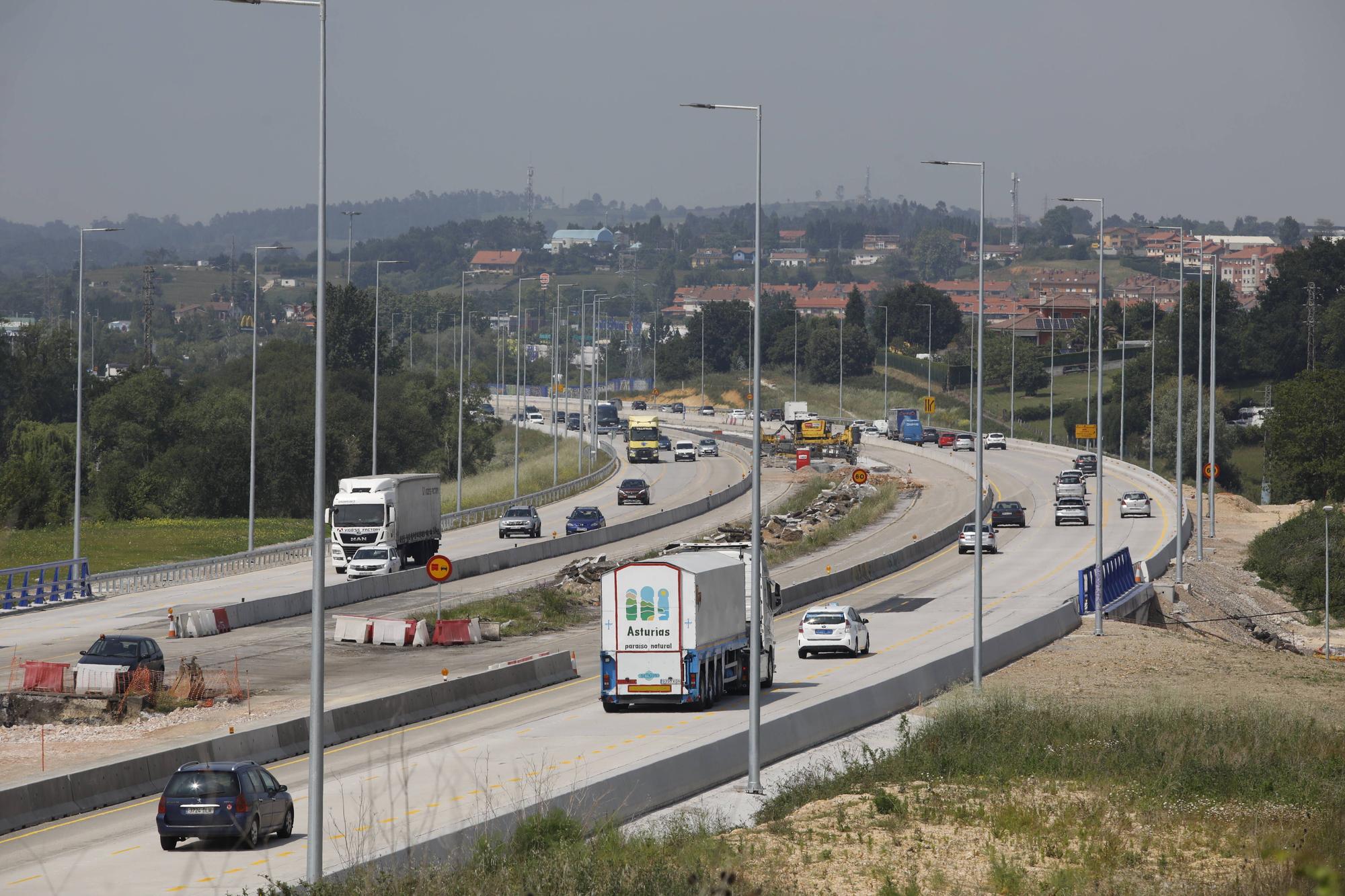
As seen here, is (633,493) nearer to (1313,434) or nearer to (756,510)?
(1313,434)

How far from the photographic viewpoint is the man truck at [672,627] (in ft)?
104

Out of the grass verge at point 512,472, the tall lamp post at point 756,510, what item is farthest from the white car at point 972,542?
the tall lamp post at point 756,510

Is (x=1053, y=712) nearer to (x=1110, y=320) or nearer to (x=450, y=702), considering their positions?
(x=450, y=702)

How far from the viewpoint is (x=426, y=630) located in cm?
4706

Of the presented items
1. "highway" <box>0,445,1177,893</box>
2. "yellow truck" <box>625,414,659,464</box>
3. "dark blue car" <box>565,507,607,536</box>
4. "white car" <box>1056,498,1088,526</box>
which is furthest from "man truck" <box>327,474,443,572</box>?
Answer: "yellow truck" <box>625,414,659,464</box>

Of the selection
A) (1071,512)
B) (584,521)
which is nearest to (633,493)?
(584,521)

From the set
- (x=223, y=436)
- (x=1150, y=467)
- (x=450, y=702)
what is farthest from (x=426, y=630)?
(x=1150, y=467)

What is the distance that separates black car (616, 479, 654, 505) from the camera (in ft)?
303

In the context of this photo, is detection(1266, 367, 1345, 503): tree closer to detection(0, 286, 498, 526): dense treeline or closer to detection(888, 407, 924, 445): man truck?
detection(888, 407, 924, 445): man truck

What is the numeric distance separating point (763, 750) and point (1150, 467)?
82763mm

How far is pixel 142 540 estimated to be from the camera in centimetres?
7831

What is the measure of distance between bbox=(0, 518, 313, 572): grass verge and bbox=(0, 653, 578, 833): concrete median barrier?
109 ft

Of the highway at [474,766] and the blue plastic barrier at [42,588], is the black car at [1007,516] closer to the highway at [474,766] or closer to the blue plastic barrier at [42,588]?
the highway at [474,766]

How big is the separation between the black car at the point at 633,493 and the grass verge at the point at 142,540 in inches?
694
